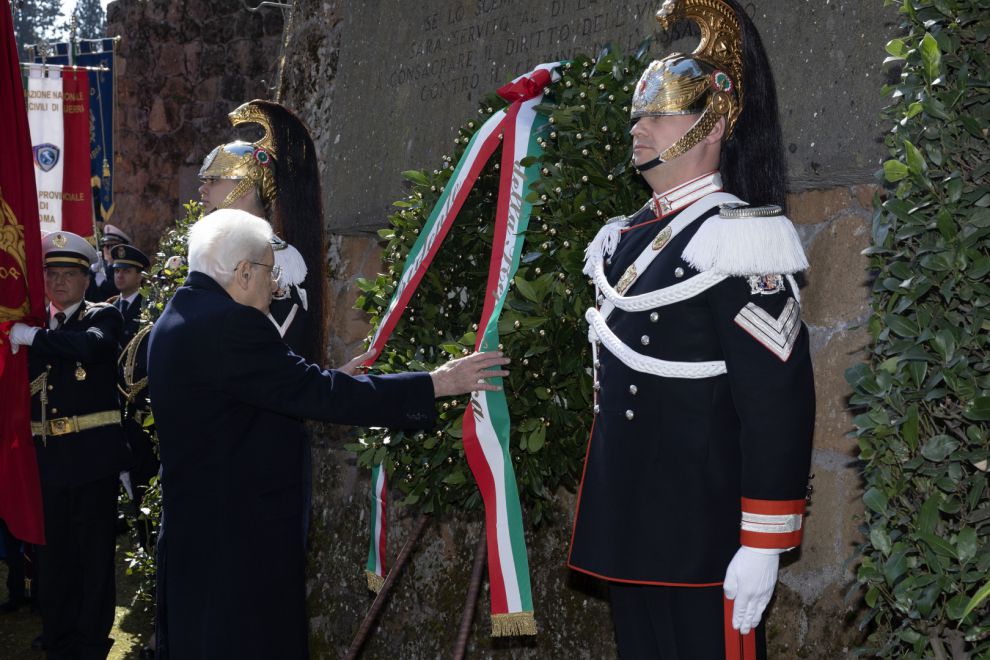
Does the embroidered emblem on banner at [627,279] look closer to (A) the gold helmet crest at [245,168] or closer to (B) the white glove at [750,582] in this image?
(B) the white glove at [750,582]

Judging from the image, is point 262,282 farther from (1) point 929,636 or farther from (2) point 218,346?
(1) point 929,636

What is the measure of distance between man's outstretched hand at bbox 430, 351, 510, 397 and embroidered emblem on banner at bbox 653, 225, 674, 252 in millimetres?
598

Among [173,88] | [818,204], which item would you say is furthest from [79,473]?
[173,88]

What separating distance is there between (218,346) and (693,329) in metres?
1.23

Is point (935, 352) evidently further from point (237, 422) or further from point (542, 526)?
point (542, 526)

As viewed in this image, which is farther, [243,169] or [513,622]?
[243,169]

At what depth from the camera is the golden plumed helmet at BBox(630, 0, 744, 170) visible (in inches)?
98.8

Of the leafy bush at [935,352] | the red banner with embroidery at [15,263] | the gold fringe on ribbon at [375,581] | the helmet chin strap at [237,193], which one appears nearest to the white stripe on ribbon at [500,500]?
the gold fringe on ribbon at [375,581]

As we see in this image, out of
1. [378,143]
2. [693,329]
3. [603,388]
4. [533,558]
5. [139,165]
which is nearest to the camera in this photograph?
[693,329]

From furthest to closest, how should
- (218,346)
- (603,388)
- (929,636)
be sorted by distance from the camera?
(218,346)
(603,388)
(929,636)

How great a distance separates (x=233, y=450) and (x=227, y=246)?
0.54 metres

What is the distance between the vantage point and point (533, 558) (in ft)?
14.8

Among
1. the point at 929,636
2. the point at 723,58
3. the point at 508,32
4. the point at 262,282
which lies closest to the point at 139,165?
the point at 508,32

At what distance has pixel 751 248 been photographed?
2.35 m
